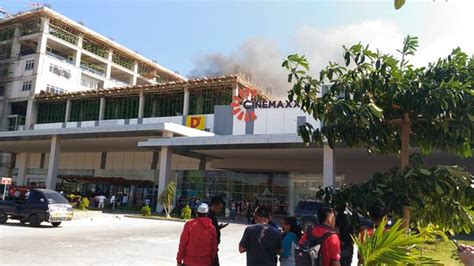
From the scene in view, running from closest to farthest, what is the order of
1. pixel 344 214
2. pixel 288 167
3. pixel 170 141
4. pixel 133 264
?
pixel 344 214 < pixel 133 264 < pixel 170 141 < pixel 288 167

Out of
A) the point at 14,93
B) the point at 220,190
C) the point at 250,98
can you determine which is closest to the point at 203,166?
the point at 220,190

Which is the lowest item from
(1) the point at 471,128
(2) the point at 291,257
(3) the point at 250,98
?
A: (2) the point at 291,257

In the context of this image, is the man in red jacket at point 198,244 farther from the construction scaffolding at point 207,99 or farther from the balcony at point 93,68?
the balcony at point 93,68

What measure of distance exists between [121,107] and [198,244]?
48503mm

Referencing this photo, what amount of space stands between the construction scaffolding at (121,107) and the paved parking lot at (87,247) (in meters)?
33.6

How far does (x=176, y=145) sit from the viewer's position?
3173 centimetres

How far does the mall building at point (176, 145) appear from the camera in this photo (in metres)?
32.4

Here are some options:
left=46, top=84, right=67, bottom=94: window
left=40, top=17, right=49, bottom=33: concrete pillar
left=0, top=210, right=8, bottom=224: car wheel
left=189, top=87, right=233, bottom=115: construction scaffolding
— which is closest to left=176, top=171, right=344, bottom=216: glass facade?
left=189, top=87, right=233, bottom=115: construction scaffolding

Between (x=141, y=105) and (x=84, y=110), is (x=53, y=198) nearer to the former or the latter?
(x=141, y=105)

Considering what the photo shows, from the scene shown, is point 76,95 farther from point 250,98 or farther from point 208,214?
point 208,214

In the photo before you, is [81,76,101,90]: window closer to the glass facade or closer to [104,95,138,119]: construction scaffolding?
[104,95,138,119]: construction scaffolding

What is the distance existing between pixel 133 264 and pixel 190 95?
124ft

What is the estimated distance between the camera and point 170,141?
104ft

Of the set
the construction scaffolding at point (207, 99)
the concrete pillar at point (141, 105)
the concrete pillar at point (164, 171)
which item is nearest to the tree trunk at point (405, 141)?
the concrete pillar at point (164, 171)
